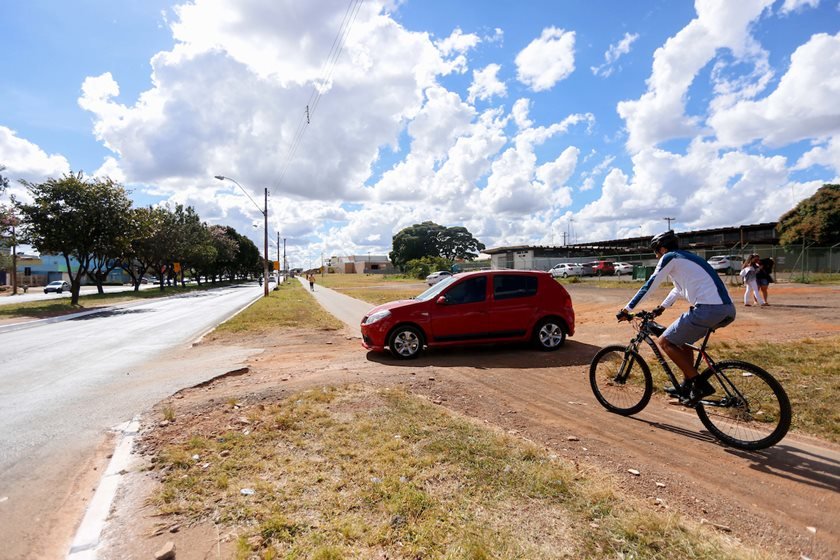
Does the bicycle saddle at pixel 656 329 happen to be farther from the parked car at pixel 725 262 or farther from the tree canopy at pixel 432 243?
the tree canopy at pixel 432 243

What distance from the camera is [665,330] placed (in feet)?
15.4

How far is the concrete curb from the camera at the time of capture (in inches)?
107

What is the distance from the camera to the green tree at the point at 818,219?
3706 cm

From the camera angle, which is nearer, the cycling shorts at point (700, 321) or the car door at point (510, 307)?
the cycling shorts at point (700, 321)

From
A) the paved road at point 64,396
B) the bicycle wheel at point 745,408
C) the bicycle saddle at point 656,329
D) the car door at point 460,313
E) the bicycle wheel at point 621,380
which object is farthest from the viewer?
the car door at point 460,313

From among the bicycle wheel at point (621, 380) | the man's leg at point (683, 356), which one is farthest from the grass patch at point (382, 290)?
the man's leg at point (683, 356)

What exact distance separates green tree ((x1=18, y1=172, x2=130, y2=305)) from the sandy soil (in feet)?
79.0

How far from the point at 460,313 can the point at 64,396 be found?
630 centimetres

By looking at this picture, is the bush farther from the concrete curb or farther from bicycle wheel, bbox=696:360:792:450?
the concrete curb

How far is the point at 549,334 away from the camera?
29.6ft

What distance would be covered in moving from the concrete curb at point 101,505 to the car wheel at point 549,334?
6791 millimetres

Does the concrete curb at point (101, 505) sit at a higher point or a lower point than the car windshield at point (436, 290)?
lower

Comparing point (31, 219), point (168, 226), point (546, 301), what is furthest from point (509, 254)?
point (546, 301)

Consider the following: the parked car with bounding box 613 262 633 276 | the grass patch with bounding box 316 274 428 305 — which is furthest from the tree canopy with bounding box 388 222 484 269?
the parked car with bounding box 613 262 633 276
